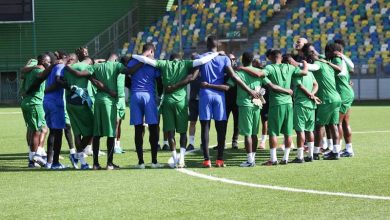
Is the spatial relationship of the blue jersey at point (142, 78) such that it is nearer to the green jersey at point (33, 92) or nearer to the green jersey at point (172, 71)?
the green jersey at point (172, 71)

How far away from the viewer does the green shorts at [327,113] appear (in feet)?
51.3

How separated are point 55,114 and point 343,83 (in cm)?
540

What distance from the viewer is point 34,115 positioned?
15672 millimetres

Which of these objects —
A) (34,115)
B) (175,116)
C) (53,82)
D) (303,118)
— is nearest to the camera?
(175,116)

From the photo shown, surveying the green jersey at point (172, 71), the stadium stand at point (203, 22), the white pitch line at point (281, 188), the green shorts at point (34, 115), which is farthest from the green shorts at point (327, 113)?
the stadium stand at point (203, 22)

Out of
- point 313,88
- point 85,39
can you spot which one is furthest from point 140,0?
point 313,88

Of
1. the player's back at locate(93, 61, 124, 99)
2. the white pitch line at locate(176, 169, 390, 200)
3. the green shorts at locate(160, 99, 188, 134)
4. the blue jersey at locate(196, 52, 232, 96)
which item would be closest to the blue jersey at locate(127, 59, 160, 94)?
the player's back at locate(93, 61, 124, 99)

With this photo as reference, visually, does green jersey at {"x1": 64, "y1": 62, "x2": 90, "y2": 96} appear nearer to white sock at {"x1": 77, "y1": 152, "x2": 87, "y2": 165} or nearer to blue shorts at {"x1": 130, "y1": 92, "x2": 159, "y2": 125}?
blue shorts at {"x1": 130, "y1": 92, "x2": 159, "y2": 125}

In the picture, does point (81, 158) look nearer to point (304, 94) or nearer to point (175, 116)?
point (175, 116)

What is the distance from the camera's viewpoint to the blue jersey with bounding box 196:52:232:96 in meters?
14.5

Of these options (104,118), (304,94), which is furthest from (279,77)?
(104,118)

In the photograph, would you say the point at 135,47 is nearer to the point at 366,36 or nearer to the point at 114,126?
the point at 366,36

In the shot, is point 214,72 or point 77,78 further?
point 77,78

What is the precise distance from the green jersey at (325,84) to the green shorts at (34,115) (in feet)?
16.6
